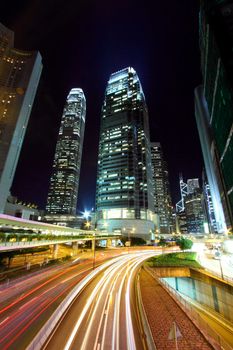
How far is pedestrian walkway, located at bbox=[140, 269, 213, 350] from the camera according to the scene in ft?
43.3

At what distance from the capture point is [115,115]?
193 m

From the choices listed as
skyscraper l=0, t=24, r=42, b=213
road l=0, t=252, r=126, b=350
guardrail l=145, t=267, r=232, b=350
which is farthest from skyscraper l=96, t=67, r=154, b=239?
guardrail l=145, t=267, r=232, b=350

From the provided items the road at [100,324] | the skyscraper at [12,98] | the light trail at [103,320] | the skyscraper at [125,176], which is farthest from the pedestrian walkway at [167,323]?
the skyscraper at [125,176]

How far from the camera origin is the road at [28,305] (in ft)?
46.6

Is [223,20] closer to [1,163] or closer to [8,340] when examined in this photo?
[8,340]

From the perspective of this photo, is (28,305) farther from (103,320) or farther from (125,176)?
(125,176)

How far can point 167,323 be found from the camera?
1623cm

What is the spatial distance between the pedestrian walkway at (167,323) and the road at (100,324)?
147 cm

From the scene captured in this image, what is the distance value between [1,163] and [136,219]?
3852 inches

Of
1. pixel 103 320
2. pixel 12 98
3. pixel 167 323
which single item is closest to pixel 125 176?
pixel 12 98

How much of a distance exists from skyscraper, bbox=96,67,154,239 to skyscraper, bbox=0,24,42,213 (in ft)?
250

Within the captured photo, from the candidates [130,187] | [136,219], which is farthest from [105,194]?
[136,219]

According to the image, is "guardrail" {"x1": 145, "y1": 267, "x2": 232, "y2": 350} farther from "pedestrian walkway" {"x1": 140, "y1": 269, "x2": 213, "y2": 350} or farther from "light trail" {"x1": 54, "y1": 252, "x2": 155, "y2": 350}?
"light trail" {"x1": 54, "y1": 252, "x2": 155, "y2": 350}

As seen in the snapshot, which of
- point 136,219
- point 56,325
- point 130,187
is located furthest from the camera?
point 130,187
